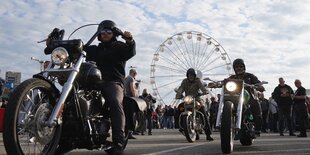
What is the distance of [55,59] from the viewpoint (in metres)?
3.73

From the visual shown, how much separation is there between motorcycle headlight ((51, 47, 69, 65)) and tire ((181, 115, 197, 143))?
16.6 feet

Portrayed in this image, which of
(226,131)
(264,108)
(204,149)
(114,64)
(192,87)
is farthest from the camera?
(264,108)

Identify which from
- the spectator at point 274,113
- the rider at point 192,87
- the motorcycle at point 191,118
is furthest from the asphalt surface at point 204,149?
the spectator at point 274,113

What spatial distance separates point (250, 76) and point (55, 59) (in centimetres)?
440

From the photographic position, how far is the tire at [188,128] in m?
8.46

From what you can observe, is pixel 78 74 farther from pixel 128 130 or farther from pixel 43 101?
pixel 128 130

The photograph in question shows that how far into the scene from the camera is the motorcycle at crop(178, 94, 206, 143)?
28.2ft

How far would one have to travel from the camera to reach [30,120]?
11.2ft

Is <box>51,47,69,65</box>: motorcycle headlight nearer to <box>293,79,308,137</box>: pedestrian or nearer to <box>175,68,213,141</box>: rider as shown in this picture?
<box>175,68,213,141</box>: rider

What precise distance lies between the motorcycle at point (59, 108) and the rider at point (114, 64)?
10cm

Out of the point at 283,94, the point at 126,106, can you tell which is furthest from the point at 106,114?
the point at 283,94

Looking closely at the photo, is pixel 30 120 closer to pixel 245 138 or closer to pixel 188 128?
pixel 245 138

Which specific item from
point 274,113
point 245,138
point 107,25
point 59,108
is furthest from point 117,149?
point 274,113

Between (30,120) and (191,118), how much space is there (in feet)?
19.5
